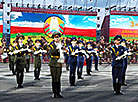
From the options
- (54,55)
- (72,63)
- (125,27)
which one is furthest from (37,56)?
(125,27)

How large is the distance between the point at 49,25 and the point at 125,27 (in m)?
11.0

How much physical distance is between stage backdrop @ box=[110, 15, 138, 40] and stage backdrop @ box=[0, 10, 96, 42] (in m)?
2.73

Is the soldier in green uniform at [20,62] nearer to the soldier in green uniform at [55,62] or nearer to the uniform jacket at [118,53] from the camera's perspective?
the soldier in green uniform at [55,62]

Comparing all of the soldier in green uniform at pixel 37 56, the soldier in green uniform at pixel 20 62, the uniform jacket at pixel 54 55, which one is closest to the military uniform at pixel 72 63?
the soldier in green uniform at pixel 20 62

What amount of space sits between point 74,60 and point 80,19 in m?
26.7

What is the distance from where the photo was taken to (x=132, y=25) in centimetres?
3834

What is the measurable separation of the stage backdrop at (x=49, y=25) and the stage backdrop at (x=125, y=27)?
273 cm

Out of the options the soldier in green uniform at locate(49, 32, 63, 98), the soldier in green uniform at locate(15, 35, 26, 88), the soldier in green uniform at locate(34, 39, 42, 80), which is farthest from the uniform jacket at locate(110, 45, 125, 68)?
the soldier in green uniform at locate(34, 39, 42, 80)

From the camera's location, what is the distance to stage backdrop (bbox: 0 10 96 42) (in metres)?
35.4

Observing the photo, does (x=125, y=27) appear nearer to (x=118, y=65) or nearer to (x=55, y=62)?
(x=118, y=65)

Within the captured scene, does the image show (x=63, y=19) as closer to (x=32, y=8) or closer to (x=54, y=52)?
(x=32, y=8)

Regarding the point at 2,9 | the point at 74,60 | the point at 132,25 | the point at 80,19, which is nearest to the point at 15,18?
the point at 2,9

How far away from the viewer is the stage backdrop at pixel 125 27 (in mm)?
37875

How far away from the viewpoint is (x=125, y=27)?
3838 centimetres
